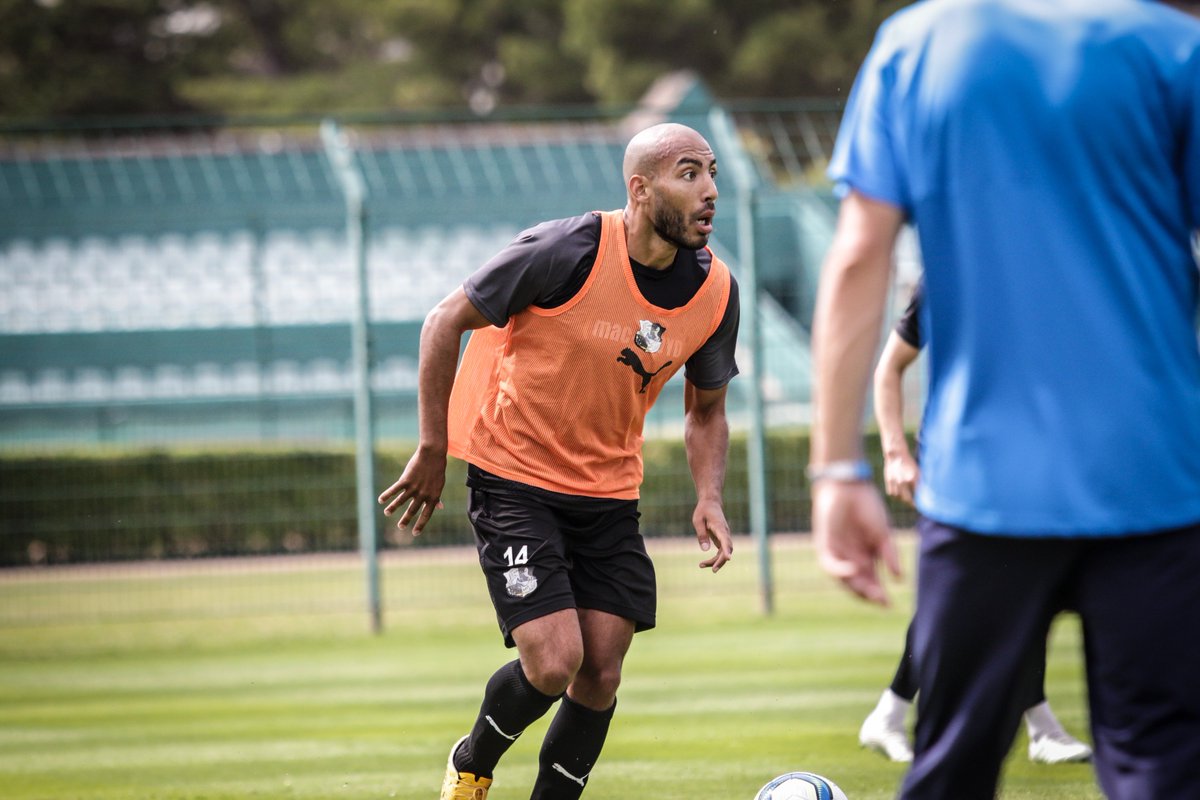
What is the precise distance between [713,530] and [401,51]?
48.2 m

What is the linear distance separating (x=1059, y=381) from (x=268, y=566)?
10.1m

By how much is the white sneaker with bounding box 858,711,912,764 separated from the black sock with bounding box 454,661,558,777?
1.91m

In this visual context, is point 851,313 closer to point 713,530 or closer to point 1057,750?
point 713,530

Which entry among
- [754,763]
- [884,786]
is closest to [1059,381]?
[884,786]

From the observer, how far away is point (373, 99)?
149 ft

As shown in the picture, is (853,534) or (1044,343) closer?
(1044,343)

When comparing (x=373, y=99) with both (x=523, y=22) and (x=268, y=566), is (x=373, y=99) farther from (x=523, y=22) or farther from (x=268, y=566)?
(x=268, y=566)

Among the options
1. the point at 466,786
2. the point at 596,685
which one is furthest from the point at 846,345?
the point at 466,786

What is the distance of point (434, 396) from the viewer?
195 inches

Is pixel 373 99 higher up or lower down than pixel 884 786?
higher up

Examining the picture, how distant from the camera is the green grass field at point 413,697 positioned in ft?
21.2

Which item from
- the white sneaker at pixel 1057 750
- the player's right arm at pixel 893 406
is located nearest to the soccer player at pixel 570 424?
the player's right arm at pixel 893 406

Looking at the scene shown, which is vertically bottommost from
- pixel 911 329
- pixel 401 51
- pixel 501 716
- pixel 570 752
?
pixel 570 752

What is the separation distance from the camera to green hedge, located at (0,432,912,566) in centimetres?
1203
